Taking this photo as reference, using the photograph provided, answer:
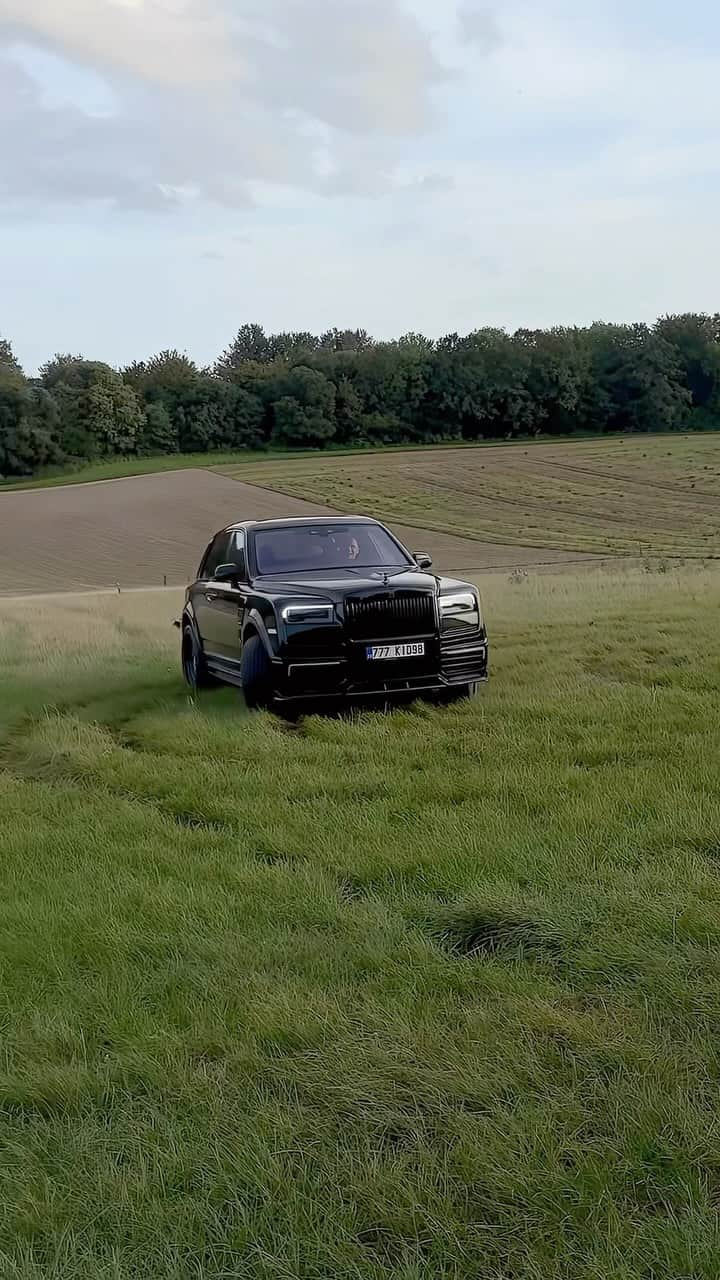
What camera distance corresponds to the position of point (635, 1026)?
11.7ft

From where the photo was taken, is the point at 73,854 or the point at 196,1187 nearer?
the point at 196,1187

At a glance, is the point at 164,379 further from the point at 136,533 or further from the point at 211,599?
the point at 211,599

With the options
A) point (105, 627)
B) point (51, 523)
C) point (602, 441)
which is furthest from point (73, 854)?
point (602, 441)

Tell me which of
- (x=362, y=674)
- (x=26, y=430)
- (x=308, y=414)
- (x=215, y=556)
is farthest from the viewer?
(x=308, y=414)

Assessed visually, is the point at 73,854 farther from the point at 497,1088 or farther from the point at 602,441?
the point at 602,441

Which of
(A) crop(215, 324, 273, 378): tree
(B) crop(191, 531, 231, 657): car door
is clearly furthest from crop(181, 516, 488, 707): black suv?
(A) crop(215, 324, 273, 378): tree

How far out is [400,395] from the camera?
97062 millimetres

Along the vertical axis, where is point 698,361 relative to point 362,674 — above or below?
above

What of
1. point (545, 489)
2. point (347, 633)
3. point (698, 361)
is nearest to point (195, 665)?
point (347, 633)

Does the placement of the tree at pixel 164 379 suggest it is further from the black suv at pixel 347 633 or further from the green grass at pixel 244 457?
the black suv at pixel 347 633

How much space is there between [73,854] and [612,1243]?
3.75 m

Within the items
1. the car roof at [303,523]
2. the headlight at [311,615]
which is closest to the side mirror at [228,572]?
the car roof at [303,523]

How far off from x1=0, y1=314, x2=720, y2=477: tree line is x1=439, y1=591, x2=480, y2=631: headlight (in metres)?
80.0

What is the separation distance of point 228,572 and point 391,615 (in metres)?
2.07
